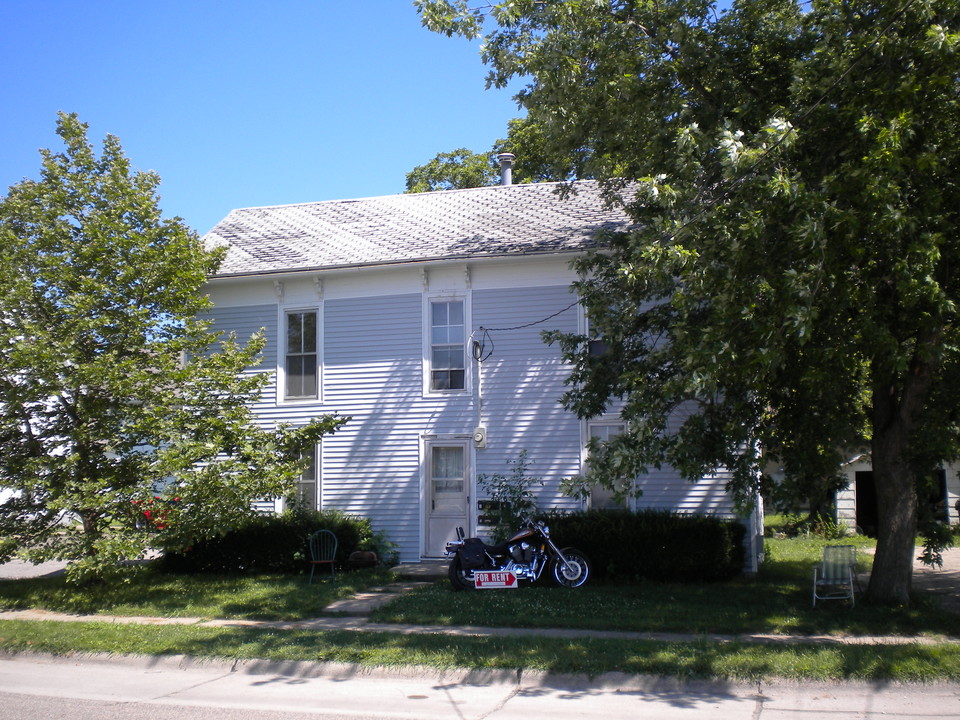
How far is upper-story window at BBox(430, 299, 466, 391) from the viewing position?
16.2 m

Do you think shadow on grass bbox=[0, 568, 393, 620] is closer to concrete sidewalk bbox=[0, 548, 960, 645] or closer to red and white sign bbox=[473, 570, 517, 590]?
concrete sidewalk bbox=[0, 548, 960, 645]

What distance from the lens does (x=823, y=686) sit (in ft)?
25.0

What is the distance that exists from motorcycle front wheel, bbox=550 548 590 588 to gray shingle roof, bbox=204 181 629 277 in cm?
530

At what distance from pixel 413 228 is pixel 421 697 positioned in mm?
11691

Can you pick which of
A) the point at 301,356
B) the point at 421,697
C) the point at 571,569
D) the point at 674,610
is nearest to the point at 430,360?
the point at 301,356

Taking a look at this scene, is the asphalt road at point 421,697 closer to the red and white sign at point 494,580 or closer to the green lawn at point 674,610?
the green lawn at point 674,610

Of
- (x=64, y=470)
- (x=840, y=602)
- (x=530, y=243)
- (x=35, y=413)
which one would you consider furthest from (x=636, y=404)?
(x=35, y=413)

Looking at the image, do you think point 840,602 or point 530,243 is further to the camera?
point 530,243

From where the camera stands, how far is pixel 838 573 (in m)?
11.0

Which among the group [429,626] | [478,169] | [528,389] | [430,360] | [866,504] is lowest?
[866,504]

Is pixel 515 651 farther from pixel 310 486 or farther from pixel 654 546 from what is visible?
pixel 310 486

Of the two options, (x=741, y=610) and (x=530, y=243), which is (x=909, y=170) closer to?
(x=741, y=610)

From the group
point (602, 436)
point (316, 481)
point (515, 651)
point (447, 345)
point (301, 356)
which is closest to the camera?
point (515, 651)

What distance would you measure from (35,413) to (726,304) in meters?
10.4
